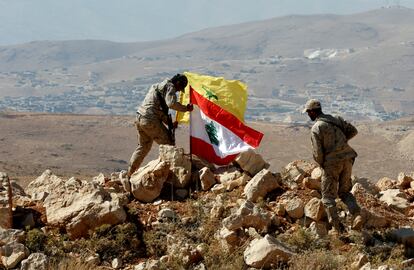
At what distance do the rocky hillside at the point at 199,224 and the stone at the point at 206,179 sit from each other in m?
0.02

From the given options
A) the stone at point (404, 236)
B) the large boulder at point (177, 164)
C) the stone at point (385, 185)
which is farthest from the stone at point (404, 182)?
the large boulder at point (177, 164)

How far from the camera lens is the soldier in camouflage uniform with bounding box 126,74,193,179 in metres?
10.1

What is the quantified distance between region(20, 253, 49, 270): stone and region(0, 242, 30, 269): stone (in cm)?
17

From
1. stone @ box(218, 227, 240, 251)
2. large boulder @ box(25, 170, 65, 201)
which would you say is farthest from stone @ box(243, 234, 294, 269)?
large boulder @ box(25, 170, 65, 201)

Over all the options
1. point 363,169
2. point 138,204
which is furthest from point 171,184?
point 363,169

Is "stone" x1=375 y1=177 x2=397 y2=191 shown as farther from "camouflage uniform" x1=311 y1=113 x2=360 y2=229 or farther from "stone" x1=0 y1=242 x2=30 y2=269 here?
"stone" x1=0 y1=242 x2=30 y2=269

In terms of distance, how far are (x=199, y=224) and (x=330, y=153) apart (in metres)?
1.93

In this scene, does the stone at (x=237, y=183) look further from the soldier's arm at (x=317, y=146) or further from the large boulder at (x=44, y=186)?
the large boulder at (x=44, y=186)

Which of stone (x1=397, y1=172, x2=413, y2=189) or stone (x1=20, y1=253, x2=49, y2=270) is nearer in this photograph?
stone (x1=20, y1=253, x2=49, y2=270)

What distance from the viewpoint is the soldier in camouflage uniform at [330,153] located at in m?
8.37

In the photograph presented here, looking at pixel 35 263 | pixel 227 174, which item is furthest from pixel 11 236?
pixel 227 174

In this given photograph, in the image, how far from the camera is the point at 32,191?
10.9 metres

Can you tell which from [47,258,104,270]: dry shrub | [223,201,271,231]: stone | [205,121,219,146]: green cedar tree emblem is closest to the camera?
A: [47,258,104,270]: dry shrub

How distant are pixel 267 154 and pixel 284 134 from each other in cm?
1148
